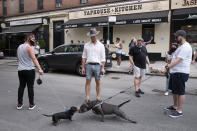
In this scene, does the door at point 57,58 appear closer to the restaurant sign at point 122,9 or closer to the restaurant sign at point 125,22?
the restaurant sign at point 125,22

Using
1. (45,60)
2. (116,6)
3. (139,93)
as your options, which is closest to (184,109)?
(139,93)

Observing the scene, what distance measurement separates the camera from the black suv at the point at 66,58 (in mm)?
10758

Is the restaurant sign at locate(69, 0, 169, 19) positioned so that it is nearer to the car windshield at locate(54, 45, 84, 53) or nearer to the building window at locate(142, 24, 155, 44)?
the building window at locate(142, 24, 155, 44)

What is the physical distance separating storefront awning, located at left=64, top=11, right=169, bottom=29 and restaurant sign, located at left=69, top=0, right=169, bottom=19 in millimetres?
434

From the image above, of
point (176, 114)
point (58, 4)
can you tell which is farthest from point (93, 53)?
point (58, 4)

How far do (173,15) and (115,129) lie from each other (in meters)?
12.3

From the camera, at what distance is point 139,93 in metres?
6.77

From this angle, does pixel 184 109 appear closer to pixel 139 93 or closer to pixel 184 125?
pixel 184 125

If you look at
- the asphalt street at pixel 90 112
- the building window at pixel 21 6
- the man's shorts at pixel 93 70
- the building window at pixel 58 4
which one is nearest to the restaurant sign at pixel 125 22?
the building window at pixel 58 4

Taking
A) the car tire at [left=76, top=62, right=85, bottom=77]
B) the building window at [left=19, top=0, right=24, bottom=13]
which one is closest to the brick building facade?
the building window at [left=19, top=0, right=24, bottom=13]

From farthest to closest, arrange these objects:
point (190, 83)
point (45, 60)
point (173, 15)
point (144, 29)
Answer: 1. point (144, 29)
2. point (173, 15)
3. point (45, 60)
4. point (190, 83)

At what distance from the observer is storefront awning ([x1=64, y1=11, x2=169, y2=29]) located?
47.0ft

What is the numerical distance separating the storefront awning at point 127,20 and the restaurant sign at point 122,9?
0.43m

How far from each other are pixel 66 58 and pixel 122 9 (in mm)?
7858
